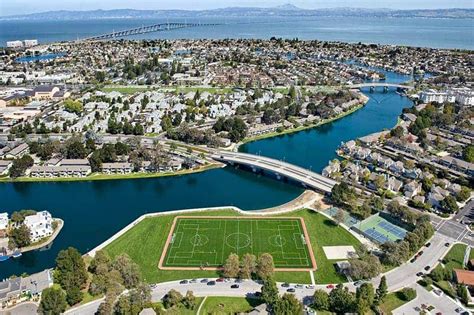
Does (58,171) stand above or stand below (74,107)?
below

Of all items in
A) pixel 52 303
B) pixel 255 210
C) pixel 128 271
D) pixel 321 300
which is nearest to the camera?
pixel 52 303

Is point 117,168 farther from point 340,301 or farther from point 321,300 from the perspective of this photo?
point 340,301

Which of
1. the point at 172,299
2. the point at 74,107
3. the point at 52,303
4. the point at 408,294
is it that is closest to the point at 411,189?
the point at 408,294

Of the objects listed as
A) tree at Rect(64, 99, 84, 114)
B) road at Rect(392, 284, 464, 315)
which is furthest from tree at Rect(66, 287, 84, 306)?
tree at Rect(64, 99, 84, 114)

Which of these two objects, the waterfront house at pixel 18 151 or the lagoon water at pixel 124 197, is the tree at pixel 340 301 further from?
the waterfront house at pixel 18 151

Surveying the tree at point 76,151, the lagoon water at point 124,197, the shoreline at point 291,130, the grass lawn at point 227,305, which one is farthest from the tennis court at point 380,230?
the tree at point 76,151

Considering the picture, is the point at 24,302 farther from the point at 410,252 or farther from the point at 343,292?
the point at 410,252

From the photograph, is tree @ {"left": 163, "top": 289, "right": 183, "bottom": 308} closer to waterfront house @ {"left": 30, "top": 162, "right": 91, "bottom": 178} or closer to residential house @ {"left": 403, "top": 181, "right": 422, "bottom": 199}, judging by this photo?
waterfront house @ {"left": 30, "top": 162, "right": 91, "bottom": 178}
